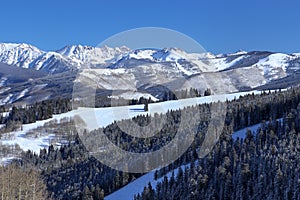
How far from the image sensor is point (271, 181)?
7875 cm

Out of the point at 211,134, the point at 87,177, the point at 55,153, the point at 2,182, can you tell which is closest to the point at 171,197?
the point at 2,182

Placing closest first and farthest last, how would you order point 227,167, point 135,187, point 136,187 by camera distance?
point 227,167 → point 136,187 → point 135,187

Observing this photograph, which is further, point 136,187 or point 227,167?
point 136,187

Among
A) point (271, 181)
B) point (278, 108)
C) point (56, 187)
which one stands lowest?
point (56, 187)

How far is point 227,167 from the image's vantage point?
94.3 metres

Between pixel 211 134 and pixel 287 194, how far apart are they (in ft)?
184

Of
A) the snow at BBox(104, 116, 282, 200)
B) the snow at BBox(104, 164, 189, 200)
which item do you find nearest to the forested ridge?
the snow at BBox(104, 164, 189, 200)

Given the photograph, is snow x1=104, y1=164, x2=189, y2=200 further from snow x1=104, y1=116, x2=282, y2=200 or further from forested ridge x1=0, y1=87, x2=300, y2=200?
forested ridge x1=0, y1=87, x2=300, y2=200

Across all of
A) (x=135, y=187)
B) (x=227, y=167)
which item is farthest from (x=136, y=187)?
(x=227, y=167)

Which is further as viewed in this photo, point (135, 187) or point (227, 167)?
point (135, 187)

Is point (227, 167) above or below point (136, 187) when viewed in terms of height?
above

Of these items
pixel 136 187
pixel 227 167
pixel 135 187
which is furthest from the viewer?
pixel 135 187

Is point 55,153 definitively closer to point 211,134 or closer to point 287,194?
point 211,134

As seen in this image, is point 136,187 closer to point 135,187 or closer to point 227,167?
point 135,187
